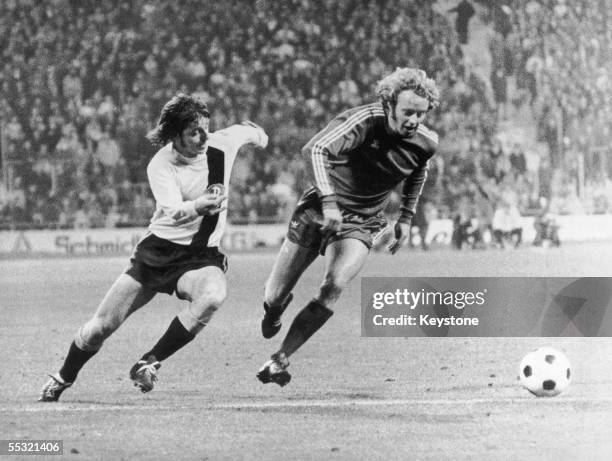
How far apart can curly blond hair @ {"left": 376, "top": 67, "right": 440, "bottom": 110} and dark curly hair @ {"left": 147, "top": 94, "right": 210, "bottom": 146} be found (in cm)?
77

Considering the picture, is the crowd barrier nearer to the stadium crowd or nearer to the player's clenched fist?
the stadium crowd

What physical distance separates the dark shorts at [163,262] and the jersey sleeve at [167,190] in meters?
0.16

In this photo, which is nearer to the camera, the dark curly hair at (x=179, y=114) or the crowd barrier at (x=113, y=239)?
the dark curly hair at (x=179, y=114)

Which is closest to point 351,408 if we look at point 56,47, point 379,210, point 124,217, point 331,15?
point 379,210

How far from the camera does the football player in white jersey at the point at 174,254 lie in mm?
4129

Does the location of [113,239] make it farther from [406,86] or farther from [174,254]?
[406,86]

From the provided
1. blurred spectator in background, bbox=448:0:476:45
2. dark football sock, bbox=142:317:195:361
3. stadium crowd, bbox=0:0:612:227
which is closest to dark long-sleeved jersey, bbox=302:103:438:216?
dark football sock, bbox=142:317:195:361

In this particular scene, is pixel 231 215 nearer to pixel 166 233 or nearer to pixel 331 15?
pixel 331 15

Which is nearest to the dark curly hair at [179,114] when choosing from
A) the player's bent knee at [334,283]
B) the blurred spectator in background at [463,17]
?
the player's bent knee at [334,283]

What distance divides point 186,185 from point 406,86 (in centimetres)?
99

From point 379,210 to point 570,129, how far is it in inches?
332

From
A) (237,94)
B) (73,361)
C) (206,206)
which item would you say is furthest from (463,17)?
(73,361)

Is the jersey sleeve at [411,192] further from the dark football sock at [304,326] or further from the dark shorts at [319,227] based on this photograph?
the dark football sock at [304,326]

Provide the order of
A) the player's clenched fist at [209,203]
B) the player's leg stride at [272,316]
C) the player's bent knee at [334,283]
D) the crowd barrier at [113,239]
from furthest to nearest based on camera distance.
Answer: the crowd barrier at [113,239], the player's leg stride at [272,316], the player's bent knee at [334,283], the player's clenched fist at [209,203]
